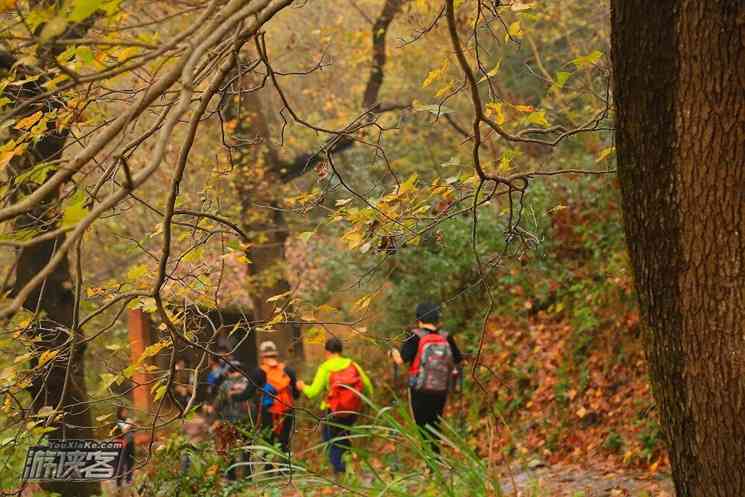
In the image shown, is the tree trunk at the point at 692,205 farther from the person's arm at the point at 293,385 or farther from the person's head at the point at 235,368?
the person's arm at the point at 293,385

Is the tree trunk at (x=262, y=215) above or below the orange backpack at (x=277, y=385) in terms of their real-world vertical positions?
above

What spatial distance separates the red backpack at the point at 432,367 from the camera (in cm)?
980

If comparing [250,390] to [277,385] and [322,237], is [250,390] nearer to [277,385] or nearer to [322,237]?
[277,385]

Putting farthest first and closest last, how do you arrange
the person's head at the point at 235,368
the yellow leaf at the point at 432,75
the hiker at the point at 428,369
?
the hiker at the point at 428,369 → the yellow leaf at the point at 432,75 → the person's head at the point at 235,368

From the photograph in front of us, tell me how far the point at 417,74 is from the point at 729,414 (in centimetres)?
1942

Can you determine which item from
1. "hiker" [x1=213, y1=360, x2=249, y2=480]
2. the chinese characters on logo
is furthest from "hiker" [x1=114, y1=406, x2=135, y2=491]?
"hiker" [x1=213, y1=360, x2=249, y2=480]

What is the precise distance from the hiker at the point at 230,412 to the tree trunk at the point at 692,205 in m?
3.57

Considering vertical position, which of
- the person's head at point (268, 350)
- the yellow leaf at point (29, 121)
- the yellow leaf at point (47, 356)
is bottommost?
the person's head at point (268, 350)

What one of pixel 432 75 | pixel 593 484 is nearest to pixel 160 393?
pixel 432 75

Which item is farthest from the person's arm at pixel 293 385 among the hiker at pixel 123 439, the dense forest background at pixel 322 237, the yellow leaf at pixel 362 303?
the yellow leaf at pixel 362 303

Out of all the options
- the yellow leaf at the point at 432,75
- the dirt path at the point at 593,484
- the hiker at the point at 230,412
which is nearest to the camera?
the yellow leaf at the point at 432,75

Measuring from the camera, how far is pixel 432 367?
982cm

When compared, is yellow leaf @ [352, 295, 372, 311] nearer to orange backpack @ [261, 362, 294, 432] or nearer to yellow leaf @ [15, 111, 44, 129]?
yellow leaf @ [15, 111, 44, 129]

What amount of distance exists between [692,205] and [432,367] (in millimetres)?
6159
